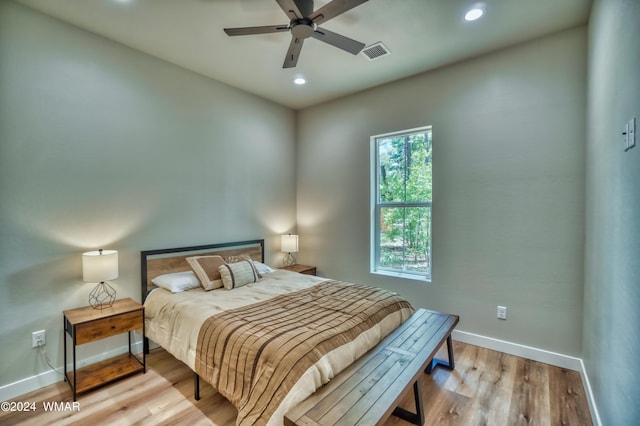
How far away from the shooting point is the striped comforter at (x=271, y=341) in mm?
1626

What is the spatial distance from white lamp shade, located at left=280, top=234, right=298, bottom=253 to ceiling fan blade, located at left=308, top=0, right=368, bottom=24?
9.24 feet

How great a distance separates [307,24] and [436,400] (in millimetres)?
2896

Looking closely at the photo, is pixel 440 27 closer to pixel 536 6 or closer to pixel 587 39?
pixel 536 6

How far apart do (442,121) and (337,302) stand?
7.55 feet

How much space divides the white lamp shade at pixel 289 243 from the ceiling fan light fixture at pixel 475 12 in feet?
10.3

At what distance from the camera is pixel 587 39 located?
251 centimetres

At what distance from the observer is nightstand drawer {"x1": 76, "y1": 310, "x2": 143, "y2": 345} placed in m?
2.27

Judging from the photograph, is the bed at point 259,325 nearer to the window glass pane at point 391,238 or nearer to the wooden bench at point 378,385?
the wooden bench at point 378,385

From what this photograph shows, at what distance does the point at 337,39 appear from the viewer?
2244 millimetres

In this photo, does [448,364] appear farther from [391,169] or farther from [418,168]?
[391,169]

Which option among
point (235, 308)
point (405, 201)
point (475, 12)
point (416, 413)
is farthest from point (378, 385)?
point (475, 12)

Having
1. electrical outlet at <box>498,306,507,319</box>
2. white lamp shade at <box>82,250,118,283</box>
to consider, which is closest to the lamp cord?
white lamp shade at <box>82,250,118,283</box>

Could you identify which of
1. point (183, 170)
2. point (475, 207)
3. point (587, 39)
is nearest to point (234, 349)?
point (183, 170)

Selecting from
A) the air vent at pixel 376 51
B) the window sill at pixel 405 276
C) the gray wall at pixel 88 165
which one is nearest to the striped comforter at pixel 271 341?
the window sill at pixel 405 276
